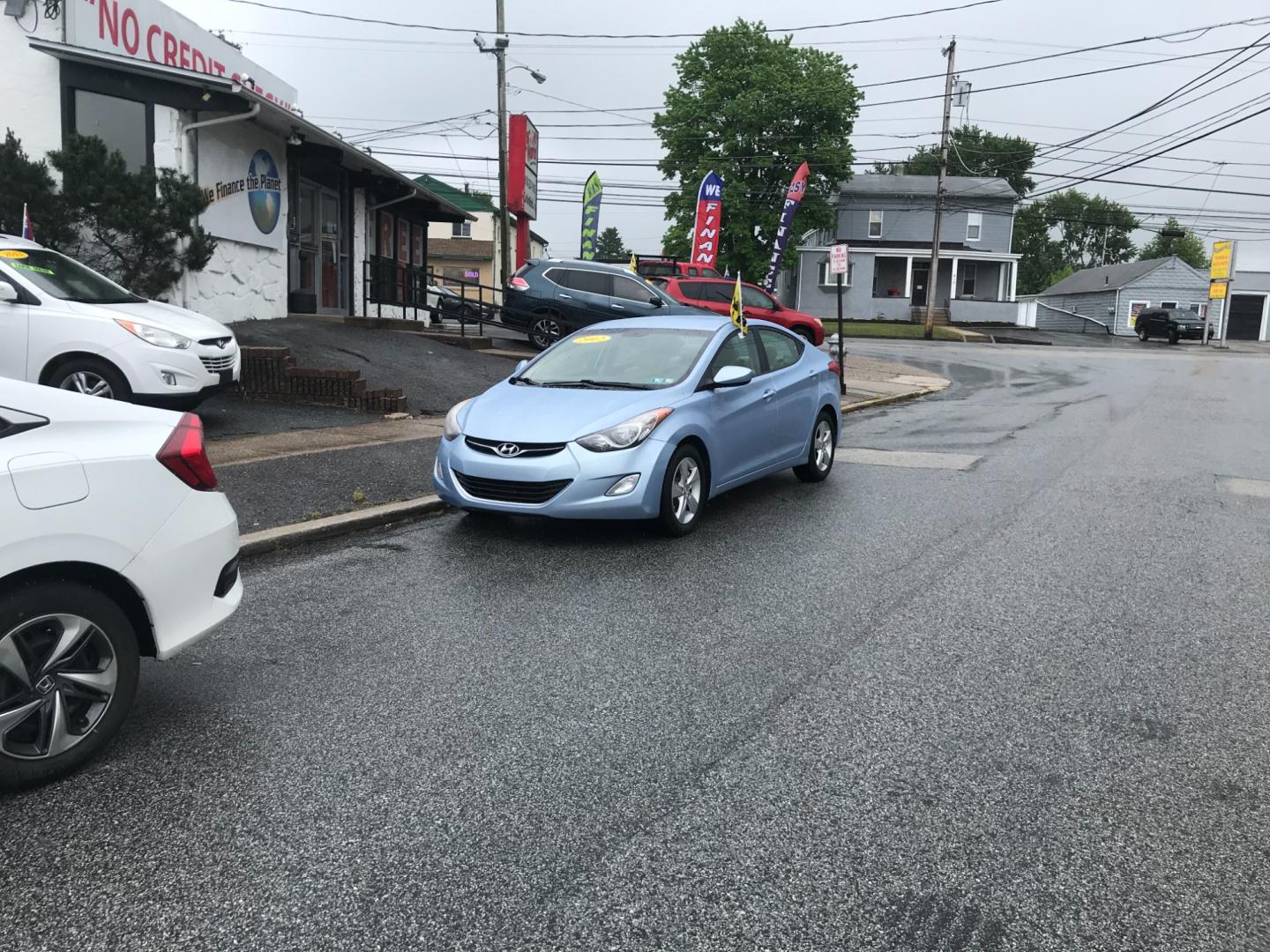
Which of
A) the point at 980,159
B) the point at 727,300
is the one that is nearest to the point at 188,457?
the point at 727,300

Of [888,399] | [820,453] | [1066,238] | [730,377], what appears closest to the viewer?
[730,377]

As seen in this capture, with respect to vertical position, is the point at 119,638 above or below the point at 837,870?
above

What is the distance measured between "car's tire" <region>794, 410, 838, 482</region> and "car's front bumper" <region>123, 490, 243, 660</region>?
6358 millimetres

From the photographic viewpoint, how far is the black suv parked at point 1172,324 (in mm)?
44375

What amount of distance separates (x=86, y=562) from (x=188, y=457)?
56 cm

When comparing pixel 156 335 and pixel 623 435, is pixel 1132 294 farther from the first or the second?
pixel 623 435

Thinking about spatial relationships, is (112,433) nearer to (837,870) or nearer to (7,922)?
(7,922)

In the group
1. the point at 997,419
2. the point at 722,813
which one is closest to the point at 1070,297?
the point at 997,419

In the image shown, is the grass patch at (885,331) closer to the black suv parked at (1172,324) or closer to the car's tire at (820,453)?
the black suv parked at (1172,324)

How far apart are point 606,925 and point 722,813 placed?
28.3 inches

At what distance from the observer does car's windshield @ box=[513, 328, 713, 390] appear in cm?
802

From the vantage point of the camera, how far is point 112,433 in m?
3.68

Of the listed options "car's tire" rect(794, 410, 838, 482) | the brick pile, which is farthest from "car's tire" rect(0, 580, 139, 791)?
the brick pile

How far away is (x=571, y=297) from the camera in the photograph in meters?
19.6
